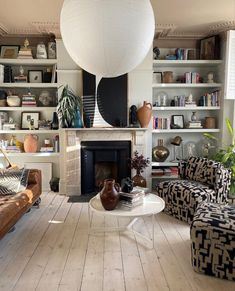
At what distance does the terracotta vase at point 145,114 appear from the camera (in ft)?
14.9

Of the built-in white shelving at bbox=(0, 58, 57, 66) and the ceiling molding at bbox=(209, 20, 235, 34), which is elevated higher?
the ceiling molding at bbox=(209, 20, 235, 34)

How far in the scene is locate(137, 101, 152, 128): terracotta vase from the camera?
14.9 feet

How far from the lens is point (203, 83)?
484 cm

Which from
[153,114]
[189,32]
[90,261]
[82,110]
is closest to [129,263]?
[90,261]

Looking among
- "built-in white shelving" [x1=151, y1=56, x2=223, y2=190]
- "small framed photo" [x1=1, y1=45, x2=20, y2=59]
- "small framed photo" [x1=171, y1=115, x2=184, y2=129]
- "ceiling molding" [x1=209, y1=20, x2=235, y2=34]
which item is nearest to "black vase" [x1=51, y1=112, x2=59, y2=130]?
"small framed photo" [x1=1, y1=45, x2=20, y2=59]

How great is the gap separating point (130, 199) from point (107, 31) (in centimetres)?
170

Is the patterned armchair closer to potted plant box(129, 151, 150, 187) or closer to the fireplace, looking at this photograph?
potted plant box(129, 151, 150, 187)

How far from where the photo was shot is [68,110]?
441 cm

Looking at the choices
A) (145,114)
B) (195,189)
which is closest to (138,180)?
(145,114)

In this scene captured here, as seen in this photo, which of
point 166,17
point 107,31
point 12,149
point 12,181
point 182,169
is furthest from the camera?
point 12,149

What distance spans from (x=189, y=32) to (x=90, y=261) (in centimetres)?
387

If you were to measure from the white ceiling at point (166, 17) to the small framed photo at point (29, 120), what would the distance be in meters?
1.35

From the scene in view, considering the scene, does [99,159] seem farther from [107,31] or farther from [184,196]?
[107,31]

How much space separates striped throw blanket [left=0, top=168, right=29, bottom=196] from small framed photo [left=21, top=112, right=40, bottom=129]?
1.51 metres
